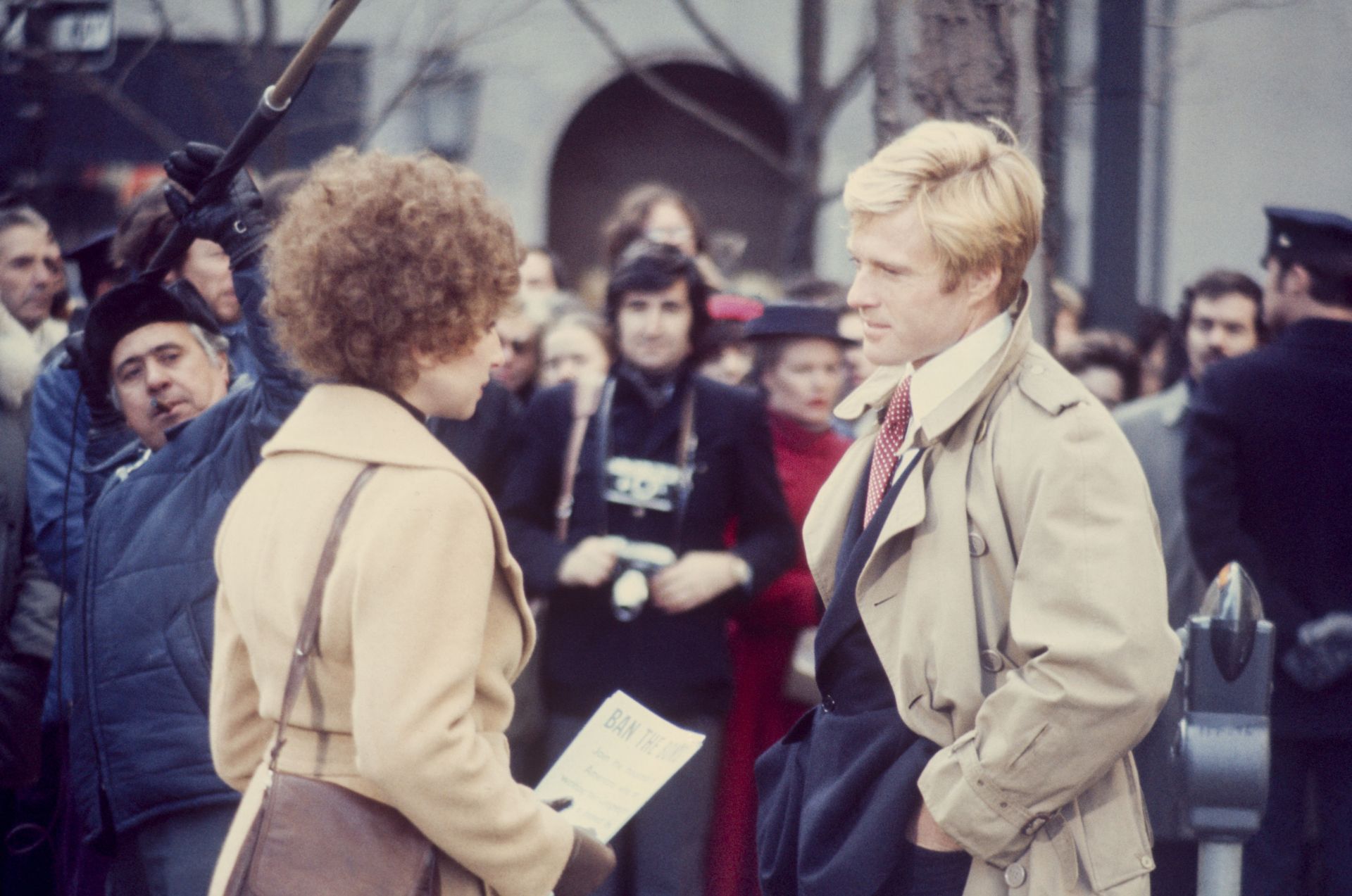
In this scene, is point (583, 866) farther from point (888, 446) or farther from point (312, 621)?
point (888, 446)

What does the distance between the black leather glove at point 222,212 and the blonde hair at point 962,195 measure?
1.32 metres

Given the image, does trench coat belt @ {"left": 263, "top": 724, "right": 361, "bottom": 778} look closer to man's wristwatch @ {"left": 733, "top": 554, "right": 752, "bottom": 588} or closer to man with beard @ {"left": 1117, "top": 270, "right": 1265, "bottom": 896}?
man's wristwatch @ {"left": 733, "top": 554, "right": 752, "bottom": 588}

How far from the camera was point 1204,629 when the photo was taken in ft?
10.1

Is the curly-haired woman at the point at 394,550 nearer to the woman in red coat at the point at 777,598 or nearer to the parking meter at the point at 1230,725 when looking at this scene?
the parking meter at the point at 1230,725

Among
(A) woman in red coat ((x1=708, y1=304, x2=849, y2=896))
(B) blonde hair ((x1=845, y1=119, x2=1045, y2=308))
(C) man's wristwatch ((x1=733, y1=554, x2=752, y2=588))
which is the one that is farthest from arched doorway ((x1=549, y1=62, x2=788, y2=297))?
(B) blonde hair ((x1=845, y1=119, x2=1045, y2=308))

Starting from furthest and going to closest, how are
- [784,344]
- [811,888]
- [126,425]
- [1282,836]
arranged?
[784,344] < [1282,836] < [126,425] < [811,888]

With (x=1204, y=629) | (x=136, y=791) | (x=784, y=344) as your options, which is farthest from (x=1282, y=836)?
(x=136, y=791)

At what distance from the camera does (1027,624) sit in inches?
93.9

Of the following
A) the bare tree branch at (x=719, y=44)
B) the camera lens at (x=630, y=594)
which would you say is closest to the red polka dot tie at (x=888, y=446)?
the camera lens at (x=630, y=594)

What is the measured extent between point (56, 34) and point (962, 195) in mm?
4879

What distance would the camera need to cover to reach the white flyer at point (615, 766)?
2.67 metres

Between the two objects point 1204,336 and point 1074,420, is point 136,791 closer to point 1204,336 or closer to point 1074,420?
point 1074,420

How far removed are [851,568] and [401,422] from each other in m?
0.80

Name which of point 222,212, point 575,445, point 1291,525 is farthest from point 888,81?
point 222,212
